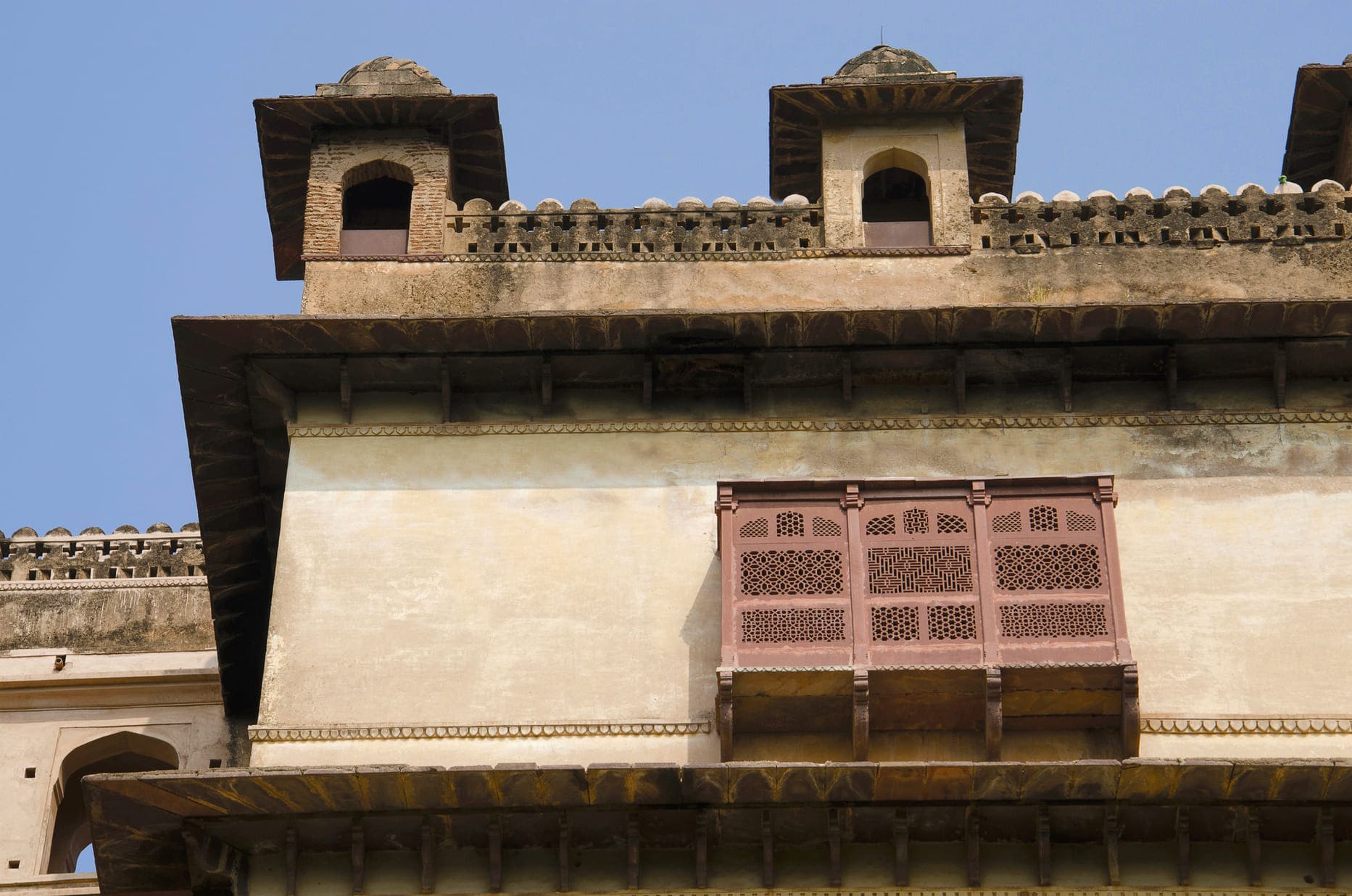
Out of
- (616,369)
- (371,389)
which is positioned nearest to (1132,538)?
(616,369)

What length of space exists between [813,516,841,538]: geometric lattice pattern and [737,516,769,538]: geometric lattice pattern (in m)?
0.30

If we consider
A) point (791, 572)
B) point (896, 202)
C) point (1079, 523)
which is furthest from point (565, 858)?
point (896, 202)

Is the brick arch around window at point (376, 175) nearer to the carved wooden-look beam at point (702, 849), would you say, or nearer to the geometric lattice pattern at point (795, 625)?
the geometric lattice pattern at point (795, 625)

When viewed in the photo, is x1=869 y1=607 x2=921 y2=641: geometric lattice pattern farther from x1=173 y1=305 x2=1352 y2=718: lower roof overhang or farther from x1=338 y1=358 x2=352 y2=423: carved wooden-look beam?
x1=338 y1=358 x2=352 y2=423: carved wooden-look beam

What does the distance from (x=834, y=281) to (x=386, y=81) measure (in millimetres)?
4012

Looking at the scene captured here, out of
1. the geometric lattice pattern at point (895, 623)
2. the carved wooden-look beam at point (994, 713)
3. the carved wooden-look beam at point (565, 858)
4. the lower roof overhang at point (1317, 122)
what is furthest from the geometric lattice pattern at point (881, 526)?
the lower roof overhang at point (1317, 122)

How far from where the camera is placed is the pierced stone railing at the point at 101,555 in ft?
83.9

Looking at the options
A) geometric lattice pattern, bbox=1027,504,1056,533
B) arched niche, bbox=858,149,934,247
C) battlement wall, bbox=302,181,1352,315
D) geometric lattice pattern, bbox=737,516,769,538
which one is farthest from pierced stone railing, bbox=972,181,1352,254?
geometric lattice pattern, bbox=737,516,769,538

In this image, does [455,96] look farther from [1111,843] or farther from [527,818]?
[1111,843]

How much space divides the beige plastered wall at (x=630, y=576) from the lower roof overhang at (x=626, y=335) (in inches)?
21.6

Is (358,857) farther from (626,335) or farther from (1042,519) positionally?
(1042,519)

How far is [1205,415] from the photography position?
17219 mm

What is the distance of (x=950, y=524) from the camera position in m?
16.0

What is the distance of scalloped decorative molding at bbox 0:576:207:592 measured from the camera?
82.9ft
